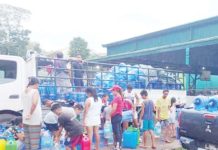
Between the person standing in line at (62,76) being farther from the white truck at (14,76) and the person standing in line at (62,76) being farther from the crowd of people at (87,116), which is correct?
the crowd of people at (87,116)

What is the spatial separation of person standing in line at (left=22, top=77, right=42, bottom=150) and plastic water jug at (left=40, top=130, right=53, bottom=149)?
138 millimetres

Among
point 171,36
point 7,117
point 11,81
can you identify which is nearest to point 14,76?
point 11,81

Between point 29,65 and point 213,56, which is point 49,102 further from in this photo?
point 213,56

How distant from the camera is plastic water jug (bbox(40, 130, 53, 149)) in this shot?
257 inches

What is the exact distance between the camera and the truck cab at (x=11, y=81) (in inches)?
274

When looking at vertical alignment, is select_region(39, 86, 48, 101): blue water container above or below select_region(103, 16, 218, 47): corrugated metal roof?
below

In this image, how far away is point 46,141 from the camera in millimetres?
6555

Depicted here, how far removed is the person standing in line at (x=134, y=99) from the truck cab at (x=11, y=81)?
3102 millimetres

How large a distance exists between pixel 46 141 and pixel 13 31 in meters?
24.2

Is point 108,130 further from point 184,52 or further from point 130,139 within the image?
point 184,52


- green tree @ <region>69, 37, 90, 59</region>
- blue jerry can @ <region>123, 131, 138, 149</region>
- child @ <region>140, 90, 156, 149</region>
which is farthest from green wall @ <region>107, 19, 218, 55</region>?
blue jerry can @ <region>123, 131, 138, 149</region>

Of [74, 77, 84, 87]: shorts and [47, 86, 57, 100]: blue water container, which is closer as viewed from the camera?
[47, 86, 57, 100]: blue water container

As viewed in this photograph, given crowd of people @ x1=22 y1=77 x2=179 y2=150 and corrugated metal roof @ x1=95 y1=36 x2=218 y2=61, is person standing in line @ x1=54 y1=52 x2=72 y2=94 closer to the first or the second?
crowd of people @ x1=22 y1=77 x2=179 y2=150

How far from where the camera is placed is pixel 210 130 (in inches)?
202
